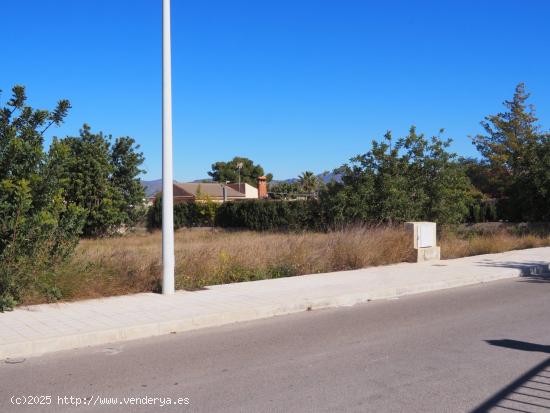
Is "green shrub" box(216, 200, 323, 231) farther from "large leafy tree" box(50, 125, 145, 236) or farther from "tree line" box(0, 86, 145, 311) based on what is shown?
"tree line" box(0, 86, 145, 311)

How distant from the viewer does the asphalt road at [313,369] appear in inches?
202

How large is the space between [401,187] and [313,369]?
1756 centimetres

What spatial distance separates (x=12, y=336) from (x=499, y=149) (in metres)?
49.4

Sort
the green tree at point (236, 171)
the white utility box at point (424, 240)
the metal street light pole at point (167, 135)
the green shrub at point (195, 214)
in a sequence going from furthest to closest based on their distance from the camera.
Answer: the green tree at point (236, 171), the green shrub at point (195, 214), the white utility box at point (424, 240), the metal street light pole at point (167, 135)

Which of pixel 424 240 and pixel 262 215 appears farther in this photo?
pixel 262 215

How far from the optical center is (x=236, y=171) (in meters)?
110

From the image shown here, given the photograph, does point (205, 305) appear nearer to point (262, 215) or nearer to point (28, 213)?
point (28, 213)

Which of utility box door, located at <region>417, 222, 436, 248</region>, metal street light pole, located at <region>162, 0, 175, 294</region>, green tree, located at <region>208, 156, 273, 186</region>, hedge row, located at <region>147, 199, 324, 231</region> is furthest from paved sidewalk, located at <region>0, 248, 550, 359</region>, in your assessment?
green tree, located at <region>208, 156, 273, 186</region>

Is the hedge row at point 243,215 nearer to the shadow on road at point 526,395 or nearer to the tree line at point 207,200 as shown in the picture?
the tree line at point 207,200

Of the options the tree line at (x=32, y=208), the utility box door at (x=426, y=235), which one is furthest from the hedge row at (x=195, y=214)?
the tree line at (x=32, y=208)

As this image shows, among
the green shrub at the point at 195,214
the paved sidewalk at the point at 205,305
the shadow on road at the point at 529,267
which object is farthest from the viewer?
the green shrub at the point at 195,214

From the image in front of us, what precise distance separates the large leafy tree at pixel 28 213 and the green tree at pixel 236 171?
3827 inches

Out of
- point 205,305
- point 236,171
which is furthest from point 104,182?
point 236,171

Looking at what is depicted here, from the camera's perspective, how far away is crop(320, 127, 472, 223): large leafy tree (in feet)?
74.2
